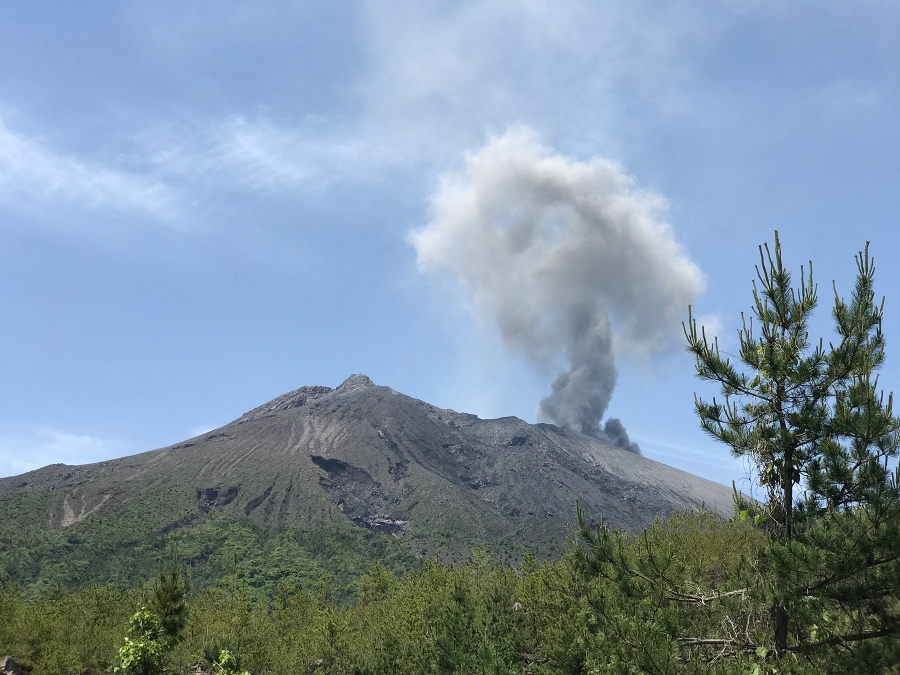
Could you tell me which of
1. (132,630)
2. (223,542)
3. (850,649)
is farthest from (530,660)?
(223,542)

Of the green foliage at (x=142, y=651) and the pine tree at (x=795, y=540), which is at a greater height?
the pine tree at (x=795, y=540)

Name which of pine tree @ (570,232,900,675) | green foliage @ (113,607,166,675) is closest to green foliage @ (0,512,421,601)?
green foliage @ (113,607,166,675)

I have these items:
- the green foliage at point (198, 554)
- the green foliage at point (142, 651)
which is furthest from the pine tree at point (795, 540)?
the green foliage at point (198, 554)

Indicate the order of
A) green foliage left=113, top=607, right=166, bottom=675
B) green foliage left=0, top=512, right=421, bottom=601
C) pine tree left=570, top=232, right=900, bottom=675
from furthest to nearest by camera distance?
green foliage left=0, top=512, right=421, bottom=601 < green foliage left=113, top=607, right=166, bottom=675 < pine tree left=570, top=232, right=900, bottom=675

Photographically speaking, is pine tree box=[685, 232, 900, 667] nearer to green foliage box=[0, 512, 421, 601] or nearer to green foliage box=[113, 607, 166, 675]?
green foliage box=[113, 607, 166, 675]

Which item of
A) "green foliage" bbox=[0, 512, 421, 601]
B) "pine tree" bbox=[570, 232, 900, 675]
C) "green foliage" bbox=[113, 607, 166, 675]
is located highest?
"pine tree" bbox=[570, 232, 900, 675]

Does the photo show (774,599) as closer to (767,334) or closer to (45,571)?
(767,334)

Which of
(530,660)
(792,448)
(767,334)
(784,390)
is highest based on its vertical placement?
(767,334)

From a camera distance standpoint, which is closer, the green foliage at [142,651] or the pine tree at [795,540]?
the pine tree at [795,540]

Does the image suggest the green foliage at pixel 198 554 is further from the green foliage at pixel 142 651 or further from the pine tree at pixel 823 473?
the pine tree at pixel 823 473

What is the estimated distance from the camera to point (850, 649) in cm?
962

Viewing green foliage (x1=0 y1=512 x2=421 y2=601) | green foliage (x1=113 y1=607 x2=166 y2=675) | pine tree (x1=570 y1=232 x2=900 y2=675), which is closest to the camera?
pine tree (x1=570 y1=232 x2=900 y2=675)

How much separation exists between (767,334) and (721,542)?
103ft

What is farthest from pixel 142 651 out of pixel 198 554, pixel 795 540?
pixel 198 554
